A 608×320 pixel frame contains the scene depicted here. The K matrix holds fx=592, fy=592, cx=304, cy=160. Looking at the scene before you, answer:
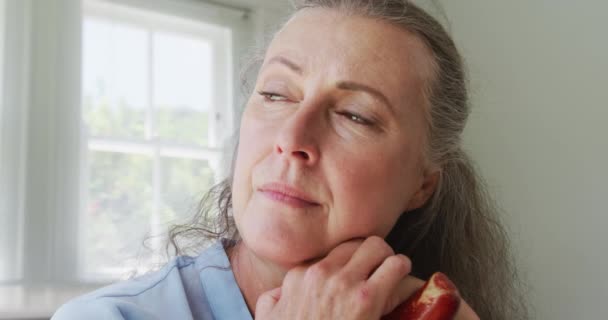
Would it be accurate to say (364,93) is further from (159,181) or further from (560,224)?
(560,224)

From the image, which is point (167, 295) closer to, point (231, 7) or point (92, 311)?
point (92, 311)

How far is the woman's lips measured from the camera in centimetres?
87

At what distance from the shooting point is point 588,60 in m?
2.57

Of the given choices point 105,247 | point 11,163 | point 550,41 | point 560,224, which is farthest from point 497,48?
point 11,163

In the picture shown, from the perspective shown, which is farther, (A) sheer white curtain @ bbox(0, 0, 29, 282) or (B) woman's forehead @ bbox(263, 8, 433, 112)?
(A) sheer white curtain @ bbox(0, 0, 29, 282)

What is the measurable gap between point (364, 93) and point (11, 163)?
1163 mm

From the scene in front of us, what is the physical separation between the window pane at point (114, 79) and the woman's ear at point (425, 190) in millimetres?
1113

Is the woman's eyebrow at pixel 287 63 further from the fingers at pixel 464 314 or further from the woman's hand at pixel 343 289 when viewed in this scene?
the fingers at pixel 464 314

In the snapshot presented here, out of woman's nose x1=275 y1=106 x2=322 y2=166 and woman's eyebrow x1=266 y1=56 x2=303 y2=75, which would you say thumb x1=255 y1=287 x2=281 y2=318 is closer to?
woman's nose x1=275 y1=106 x2=322 y2=166

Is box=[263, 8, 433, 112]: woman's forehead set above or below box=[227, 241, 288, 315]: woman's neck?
above

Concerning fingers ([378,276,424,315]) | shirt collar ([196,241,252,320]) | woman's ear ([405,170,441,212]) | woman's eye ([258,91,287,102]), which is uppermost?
woman's eye ([258,91,287,102])

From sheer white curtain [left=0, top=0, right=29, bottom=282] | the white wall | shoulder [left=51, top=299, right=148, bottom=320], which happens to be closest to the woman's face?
shoulder [left=51, top=299, right=148, bottom=320]

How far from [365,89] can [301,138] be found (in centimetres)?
16

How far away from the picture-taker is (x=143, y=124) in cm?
199
